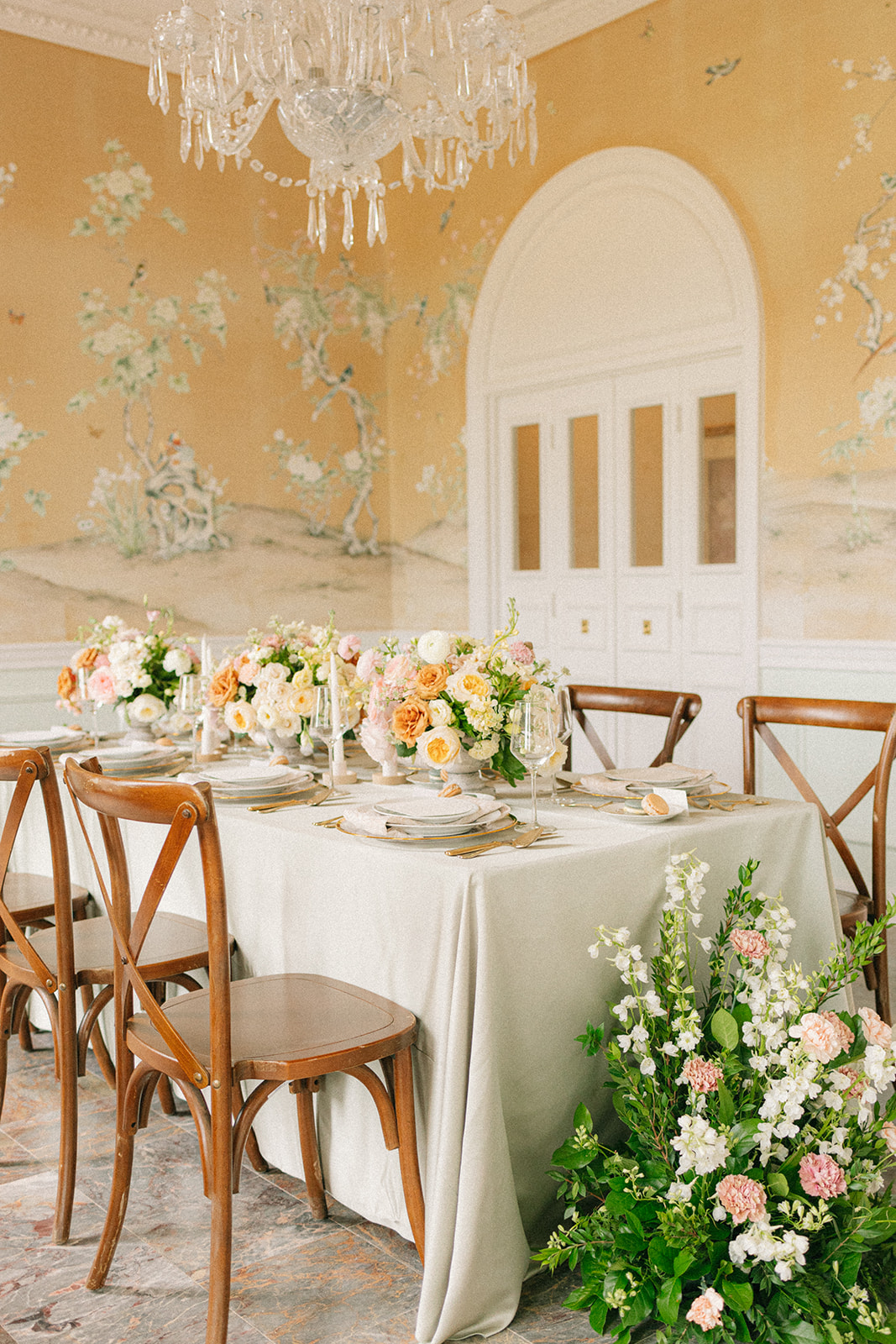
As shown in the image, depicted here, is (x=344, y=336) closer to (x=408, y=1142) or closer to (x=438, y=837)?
(x=438, y=837)

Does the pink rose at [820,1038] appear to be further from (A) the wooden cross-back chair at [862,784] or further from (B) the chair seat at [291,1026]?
(A) the wooden cross-back chair at [862,784]

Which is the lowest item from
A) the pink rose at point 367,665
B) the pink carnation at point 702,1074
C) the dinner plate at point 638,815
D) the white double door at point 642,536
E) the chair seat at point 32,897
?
the pink carnation at point 702,1074

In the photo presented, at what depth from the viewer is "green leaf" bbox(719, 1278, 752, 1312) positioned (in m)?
1.79

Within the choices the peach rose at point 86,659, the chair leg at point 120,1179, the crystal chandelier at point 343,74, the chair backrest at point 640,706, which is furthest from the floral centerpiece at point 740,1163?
the crystal chandelier at point 343,74

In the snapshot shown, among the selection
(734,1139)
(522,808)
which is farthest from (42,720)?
(734,1139)

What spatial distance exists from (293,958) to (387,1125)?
0.43 meters

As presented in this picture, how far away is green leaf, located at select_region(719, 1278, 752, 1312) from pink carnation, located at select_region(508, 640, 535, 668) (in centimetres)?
119

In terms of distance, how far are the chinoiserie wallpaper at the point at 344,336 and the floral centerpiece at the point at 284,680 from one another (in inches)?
54.0

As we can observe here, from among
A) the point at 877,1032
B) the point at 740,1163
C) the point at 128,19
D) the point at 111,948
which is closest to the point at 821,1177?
the point at 740,1163

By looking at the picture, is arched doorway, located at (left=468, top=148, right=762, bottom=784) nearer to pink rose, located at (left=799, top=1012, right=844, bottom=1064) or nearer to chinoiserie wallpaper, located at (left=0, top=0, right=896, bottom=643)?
chinoiserie wallpaper, located at (left=0, top=0, right=896, bottom=643)

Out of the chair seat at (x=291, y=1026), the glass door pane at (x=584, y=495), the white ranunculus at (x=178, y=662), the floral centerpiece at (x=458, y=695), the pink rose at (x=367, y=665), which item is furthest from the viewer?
the glass door pane at (x=584, y=495)

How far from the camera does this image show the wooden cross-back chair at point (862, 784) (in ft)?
9.05

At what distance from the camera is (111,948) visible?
8.21 ft

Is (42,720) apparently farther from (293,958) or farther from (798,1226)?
(798,1226)
